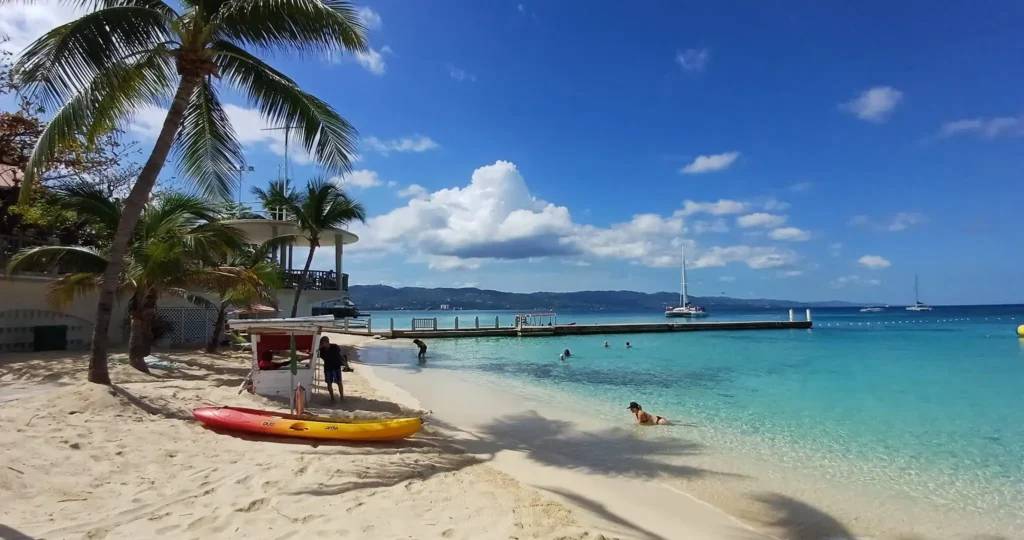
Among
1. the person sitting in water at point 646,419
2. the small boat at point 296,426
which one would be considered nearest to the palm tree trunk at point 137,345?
the small boat at point 296,426

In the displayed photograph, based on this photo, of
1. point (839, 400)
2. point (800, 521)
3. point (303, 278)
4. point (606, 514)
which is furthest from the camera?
point (303, 278)

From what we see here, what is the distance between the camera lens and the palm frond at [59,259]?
35.9 ft

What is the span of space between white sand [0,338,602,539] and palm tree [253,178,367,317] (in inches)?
664

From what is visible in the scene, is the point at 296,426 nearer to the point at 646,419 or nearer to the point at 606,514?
the point at 606,514

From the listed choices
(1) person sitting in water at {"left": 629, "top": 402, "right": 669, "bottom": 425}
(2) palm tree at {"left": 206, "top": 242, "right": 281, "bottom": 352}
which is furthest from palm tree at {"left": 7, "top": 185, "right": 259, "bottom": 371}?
(1) person sitting in water at {"left": 629, "top": 402, "right": 669, "bottom": 425}

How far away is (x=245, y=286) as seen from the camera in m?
13.2

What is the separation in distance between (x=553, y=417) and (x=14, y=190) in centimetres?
1617

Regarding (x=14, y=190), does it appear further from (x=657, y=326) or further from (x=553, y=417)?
(x=657, y=326)

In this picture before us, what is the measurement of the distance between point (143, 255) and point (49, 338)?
5292mm

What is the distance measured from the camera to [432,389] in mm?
14312

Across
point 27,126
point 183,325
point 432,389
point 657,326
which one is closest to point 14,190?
point 27,126

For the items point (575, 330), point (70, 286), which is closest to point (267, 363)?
point (70, 286)

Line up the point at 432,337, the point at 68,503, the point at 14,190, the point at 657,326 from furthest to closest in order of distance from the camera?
the point at 657,326 → the point at 432,337 → the point at 14,190 → the point at 68,503

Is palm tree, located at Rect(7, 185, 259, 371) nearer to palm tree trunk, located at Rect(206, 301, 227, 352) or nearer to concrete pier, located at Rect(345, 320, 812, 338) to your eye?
palm tree trunk, located at Rect(206, 301, 227, 352)
